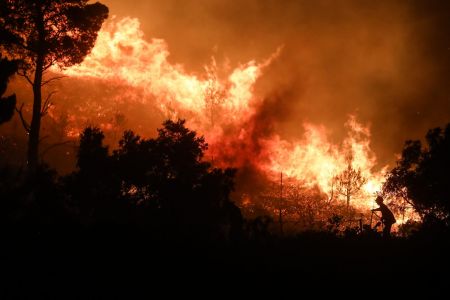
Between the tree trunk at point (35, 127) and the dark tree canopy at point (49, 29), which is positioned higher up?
the dark tree canopy at point (49, 29)

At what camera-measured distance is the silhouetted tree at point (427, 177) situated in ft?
97.1

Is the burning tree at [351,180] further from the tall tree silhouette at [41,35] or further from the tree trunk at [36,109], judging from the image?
the tree trunk at [36,109]

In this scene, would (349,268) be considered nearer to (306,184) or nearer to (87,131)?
(87,131)

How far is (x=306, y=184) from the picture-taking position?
6329 inches

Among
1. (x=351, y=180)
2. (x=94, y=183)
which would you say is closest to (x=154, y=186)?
(x=94, y=183)

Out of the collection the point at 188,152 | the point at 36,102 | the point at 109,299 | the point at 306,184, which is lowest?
the point at 109,299

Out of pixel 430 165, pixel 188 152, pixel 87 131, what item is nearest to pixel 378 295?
pixel 188 152

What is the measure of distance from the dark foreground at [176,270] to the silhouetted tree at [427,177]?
19204 millimetres

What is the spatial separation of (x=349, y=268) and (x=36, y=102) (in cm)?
1319

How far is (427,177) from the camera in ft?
101

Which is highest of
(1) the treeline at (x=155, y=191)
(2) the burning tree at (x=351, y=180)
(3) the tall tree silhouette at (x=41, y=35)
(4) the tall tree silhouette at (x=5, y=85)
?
(2) the burning tree at (x=351, y=180)

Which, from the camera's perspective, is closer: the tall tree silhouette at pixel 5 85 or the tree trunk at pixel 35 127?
the tall tree silhouette at pixel 5 85

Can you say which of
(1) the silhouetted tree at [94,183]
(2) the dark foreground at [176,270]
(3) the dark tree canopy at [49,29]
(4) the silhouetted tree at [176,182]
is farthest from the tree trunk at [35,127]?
(2) the dark foreground at [176,270]

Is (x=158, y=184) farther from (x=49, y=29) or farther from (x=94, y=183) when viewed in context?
(x=49, y=29)
